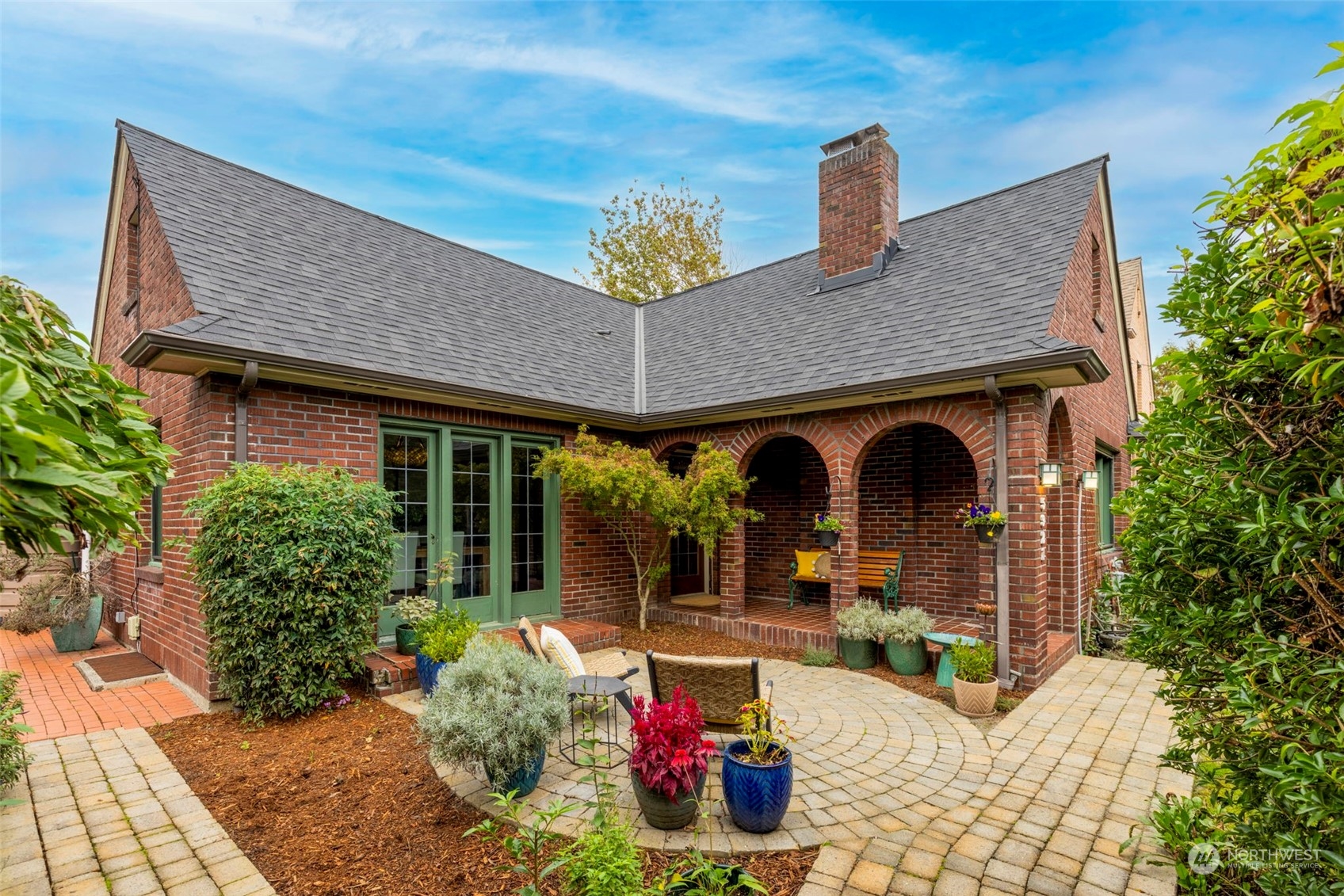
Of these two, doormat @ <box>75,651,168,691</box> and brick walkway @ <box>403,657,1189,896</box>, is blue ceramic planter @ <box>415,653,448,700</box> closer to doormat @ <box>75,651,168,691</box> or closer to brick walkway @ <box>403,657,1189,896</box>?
brick walkway @ <box>403,657,1189,896</box>

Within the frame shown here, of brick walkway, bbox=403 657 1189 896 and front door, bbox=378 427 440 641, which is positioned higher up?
front door, bbox=378 427 440 641

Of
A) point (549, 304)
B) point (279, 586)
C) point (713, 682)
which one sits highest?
point (549, 304)

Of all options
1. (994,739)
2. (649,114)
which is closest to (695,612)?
(994,739)

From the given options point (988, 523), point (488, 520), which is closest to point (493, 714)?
point (488, 520)

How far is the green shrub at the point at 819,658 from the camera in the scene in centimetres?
678

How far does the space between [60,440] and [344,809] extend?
135 inches

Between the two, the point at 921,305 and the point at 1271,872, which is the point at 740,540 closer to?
the point at 921,305

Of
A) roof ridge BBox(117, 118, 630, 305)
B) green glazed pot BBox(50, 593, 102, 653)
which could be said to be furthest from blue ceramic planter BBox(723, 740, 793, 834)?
roof ridge BBox(117, 118, 630, 305)

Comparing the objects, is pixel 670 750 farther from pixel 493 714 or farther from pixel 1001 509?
pixel 1001 509

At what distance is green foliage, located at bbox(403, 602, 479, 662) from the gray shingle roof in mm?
2501

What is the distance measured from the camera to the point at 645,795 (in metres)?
3.35

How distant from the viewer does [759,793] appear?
3.26 m

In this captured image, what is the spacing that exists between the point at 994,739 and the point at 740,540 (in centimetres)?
406

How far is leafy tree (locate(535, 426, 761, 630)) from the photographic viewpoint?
23.6ft
